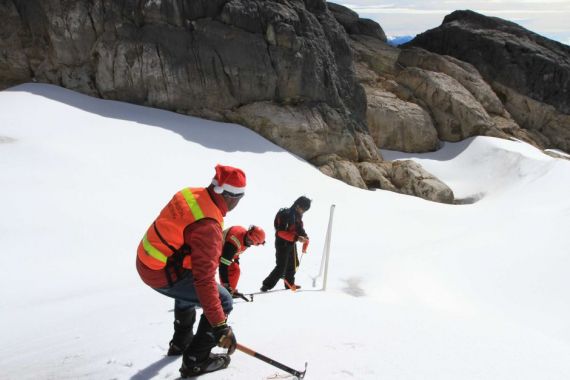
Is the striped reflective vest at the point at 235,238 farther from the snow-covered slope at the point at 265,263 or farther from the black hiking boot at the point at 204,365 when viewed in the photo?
the black hiking boot at the point at 204,365

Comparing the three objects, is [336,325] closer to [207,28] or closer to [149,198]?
[149,198]

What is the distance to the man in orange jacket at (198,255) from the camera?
318cm

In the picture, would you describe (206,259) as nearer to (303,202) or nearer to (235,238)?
(235,238)

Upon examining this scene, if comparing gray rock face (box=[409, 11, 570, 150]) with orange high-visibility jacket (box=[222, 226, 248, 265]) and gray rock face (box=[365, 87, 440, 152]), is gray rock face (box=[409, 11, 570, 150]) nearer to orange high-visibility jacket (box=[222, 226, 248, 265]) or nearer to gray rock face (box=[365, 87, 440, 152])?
gray rock face (box=[365, 87, 440, 152])

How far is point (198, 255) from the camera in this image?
3172 mm

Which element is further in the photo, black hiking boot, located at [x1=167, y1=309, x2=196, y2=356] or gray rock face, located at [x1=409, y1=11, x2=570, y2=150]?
gray rock face, located at [x1=409, y1=11, x2=570, y2=150]

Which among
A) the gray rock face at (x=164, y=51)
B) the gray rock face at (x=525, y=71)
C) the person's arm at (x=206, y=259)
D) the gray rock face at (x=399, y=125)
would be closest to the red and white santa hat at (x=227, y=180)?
the person's arm at (x=206, y=259)

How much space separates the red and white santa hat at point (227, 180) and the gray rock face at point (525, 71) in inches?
1426

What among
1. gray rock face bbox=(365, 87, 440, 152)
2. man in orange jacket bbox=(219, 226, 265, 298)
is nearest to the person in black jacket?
man in orange jacket bbox=(219, 226, 265, 298)

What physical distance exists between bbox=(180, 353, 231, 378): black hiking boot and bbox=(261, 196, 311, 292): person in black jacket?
3614 millimetres

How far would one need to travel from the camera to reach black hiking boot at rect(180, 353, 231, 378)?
11.6 feet

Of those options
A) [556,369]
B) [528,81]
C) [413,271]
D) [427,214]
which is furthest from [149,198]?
[528,81]

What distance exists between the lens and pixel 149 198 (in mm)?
11734

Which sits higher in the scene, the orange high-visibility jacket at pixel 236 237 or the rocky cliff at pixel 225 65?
the rocky cliff at pixel 225 65
